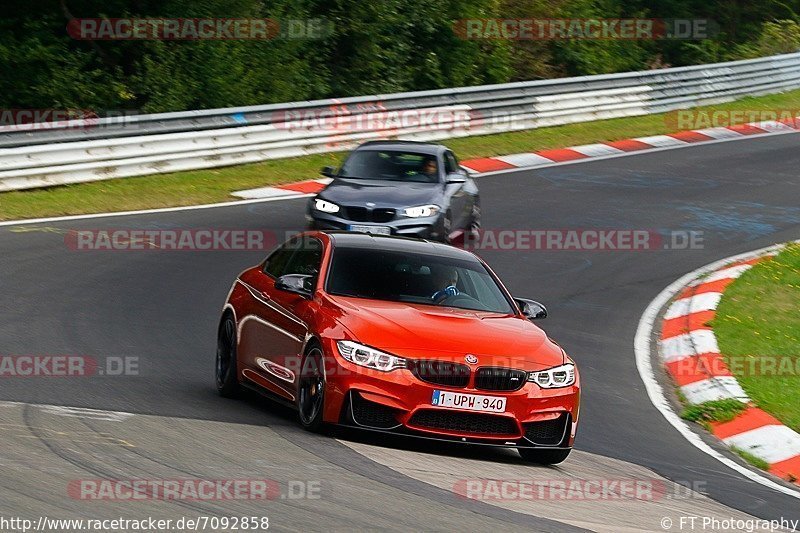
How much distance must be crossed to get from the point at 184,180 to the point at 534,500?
14.8m

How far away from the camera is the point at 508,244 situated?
1844cm

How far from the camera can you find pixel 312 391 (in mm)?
8930

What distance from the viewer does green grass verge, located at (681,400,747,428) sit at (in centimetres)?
1134

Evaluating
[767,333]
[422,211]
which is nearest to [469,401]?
[767,333]

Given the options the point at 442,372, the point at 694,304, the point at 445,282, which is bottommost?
the point at 694,304

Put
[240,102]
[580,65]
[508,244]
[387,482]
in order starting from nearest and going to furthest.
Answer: [387,482] < [508,244] < [240,102] < [580,65]

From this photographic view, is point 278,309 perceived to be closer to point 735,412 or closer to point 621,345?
point 735,412

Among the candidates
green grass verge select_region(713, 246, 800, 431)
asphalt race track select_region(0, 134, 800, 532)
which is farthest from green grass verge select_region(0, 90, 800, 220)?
green grass verge select_region(713, 246, 800, 431)

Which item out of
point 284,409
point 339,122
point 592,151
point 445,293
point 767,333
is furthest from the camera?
point 592,151

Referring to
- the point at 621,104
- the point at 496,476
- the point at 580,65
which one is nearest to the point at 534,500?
the point at 496,476

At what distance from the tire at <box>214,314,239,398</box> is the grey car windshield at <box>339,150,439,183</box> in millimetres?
7208

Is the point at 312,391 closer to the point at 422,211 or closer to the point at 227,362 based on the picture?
the point at 227,362

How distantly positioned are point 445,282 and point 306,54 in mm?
22317

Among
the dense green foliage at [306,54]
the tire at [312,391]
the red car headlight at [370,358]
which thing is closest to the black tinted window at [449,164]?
the tire at [312,391]
